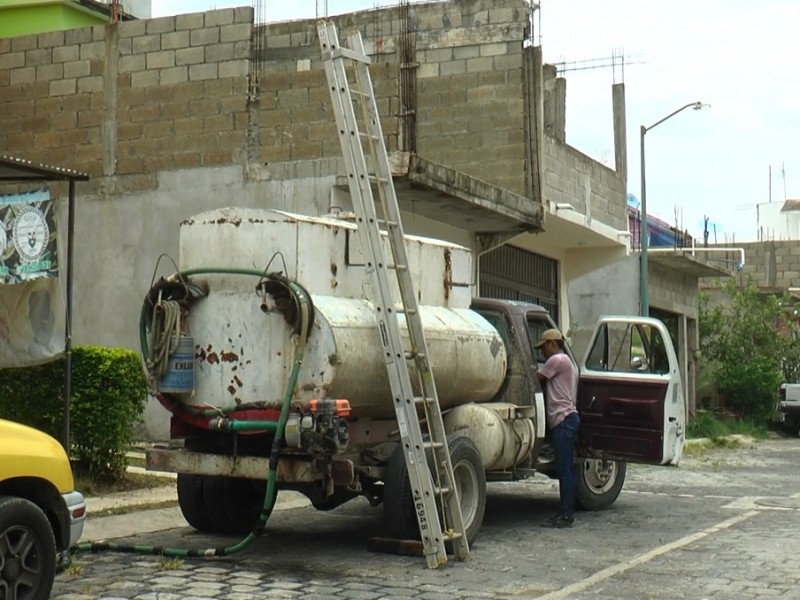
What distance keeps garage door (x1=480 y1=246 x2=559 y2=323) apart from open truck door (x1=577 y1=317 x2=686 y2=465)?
867cm

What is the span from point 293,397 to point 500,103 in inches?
476

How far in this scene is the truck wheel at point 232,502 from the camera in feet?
33.2

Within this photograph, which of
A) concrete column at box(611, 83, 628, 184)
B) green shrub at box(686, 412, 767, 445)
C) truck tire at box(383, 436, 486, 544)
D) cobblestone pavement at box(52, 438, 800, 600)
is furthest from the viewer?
concrete column at box(611, 83, 628, 184)

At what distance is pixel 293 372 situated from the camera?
28.5 feet

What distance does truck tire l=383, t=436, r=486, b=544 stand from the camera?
9055mm

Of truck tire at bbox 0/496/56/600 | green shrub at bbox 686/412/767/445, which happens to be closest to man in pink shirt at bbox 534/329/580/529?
truck tire at bbox 0/496/56/600

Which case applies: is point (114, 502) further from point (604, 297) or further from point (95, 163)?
point (604, 297)

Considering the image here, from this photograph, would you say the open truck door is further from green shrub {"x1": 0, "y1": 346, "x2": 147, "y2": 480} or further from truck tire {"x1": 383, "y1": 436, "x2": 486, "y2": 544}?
green shrub {"x1": 0, "y1": 346, "x2": 147, "y2": 480}

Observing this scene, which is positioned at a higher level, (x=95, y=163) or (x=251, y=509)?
(x=95, y=163)

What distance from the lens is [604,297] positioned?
94.1 feet

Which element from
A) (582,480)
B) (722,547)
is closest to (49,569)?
(722,547)

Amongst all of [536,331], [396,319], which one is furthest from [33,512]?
[536,331]

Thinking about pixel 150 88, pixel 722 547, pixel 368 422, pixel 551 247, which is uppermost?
pixel 150 88

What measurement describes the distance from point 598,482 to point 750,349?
2284 cm
